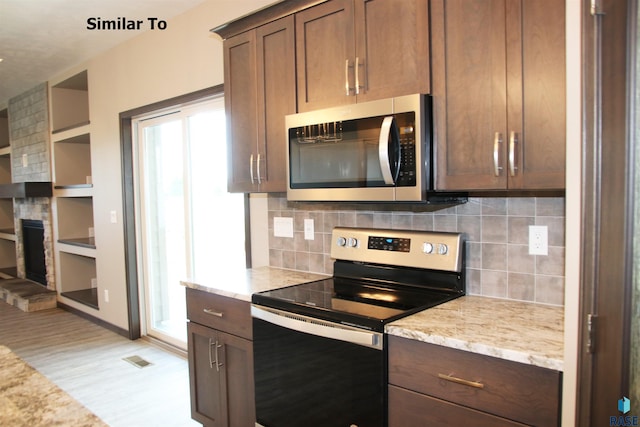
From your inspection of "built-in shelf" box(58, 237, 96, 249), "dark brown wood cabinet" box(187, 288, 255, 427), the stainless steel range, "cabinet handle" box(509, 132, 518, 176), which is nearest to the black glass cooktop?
the stainless steel range

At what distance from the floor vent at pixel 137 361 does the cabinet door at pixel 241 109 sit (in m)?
1.91

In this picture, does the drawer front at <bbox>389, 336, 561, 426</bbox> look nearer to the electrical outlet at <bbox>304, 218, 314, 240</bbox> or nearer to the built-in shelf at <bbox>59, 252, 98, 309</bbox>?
the electrical outlet at <bbox>304, 218, 314, 240</bbox>

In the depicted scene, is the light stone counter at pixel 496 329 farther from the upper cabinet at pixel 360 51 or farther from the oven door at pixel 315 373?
the upper cabinet at pixel 360 51

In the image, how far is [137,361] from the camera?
3783 mm

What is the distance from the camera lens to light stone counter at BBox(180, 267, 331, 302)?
226 cm

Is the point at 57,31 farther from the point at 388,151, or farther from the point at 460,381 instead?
the point at 460,381

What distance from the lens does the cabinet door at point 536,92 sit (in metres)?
1.46

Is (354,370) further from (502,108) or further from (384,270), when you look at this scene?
(502,108)

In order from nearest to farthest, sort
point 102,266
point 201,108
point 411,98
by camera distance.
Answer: point 411,98
point 201,108
point 102,266

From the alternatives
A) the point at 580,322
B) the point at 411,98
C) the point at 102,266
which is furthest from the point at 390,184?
the point at 102,266

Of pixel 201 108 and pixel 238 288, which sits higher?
pixel 201 108

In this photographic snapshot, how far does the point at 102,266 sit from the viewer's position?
476 cm

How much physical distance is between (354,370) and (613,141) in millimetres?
1104

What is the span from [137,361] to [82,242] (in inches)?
83.6
